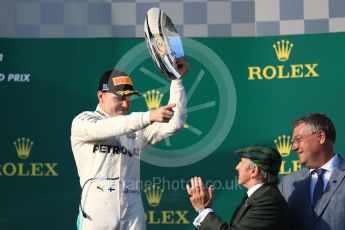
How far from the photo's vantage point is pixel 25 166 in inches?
186

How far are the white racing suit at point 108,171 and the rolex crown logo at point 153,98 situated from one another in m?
1.07

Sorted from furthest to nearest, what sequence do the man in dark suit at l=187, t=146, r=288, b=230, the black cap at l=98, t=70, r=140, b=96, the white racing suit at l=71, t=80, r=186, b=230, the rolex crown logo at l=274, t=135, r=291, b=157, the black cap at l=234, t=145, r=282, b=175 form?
the rolex crown logo at l=274, t=135, r=291, b=157, the black cap at l=98, t=70, r=140, b=96, the white racing suit at l=71, t=80, r=186, b=230, the black cap at l=234, t=145, r=282, b=175, the man in dark suit at l=187, t=146, r=288, b=230

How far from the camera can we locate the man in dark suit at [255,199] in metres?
3.15

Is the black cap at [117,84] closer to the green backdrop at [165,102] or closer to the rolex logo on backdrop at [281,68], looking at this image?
the green backdrop at [165,102]

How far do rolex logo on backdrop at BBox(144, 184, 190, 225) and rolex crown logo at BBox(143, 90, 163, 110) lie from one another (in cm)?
49

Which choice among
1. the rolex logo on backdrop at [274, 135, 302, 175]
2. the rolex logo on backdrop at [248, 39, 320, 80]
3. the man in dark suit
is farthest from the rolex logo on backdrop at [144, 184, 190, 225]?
the man in dark suit

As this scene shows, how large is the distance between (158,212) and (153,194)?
11 centimetres

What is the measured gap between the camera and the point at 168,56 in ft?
11.0

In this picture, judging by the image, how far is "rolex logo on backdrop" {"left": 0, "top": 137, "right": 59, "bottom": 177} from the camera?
15.5 feet

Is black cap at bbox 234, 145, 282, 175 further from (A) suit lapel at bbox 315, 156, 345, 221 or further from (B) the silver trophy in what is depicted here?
(B) the silver trophy

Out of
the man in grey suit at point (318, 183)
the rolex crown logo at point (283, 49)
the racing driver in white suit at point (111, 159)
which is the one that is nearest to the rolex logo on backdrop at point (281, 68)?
the rolex crown logo at point (283, 49)

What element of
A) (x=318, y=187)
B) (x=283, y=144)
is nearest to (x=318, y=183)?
(x=318, y=187)

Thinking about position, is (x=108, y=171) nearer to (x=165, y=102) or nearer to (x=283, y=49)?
(x=165, y=102)

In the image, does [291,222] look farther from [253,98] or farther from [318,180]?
[253,98]
